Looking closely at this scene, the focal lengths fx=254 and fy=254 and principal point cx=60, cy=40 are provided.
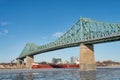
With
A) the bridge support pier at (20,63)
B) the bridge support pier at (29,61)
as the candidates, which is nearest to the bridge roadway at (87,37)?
the bridge support pier at (29,61)

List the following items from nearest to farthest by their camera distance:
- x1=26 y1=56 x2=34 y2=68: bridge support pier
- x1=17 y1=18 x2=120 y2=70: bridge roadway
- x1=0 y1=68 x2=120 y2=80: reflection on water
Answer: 1. x1=0 y1=68 x2=120 y2=80: reflection on water
2. x1=17 y1=18 x2=120 y2=70: bridge roadway
3. x1=26 y1=56 x2=34 y2=68: bridge support pier

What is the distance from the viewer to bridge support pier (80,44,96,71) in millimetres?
83188

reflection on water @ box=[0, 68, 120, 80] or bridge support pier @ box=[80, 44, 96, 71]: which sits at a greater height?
bridge support pier @ box=[80, 44, 96, 71]

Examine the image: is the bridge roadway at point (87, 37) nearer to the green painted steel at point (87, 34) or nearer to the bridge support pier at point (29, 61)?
the green painted steel at point (87, 34)

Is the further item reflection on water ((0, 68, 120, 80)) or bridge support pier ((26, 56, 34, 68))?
bridge support pier ((26, 56, 34, 68))

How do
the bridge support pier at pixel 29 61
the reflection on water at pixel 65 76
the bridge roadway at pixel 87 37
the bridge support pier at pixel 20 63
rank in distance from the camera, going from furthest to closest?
the bridge support pier at pixel 20 63, the bridge support pier at pixel 29 61, the bridge roadway at pixel 87 37, the reflection on water at pixel 65 76

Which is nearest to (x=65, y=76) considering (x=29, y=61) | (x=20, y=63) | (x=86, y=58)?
(x=86, y=58)

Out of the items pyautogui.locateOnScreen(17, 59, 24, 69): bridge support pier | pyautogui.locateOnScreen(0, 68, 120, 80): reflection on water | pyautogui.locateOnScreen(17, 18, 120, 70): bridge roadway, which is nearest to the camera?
pyautogui.locateOnScreen(0, 68, 120, 80): reflection on water

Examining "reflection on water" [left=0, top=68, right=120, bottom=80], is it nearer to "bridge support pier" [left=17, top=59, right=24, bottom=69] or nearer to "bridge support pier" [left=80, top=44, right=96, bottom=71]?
"bridge support pier" [left=80, top=44, right=96, bottom=71]

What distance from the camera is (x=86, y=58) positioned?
83.2 m

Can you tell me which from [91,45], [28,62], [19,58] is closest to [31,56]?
[28,62]

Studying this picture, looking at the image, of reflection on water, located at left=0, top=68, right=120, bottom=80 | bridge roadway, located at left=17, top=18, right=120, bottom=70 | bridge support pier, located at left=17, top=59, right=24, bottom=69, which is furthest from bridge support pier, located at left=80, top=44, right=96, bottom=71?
bridge support pier, located at left=17, top=59, right=24, bottom=69

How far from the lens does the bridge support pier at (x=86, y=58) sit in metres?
83.2

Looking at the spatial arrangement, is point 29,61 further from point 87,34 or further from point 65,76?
point 65,76
